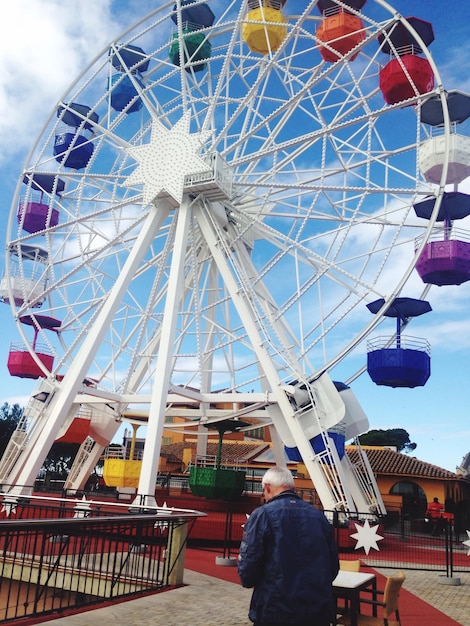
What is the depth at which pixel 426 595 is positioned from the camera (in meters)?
10.1

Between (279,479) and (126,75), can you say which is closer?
(279,479)

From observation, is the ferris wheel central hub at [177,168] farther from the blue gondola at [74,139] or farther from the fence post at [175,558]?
the fence post at [175,558]

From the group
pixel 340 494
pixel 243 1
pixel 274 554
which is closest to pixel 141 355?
pixel 340 494

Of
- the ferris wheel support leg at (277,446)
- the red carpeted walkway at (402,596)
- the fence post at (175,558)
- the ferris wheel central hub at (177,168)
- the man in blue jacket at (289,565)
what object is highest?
the ferris wheel central hub at (177,168)

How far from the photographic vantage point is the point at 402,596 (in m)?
9.77

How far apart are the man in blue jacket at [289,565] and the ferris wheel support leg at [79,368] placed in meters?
14.9

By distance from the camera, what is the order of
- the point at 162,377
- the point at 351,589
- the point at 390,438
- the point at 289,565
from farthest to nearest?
1. the point at 390,438
2. the point at 162,377
3. the point at 351,589
4. the point at 289,565

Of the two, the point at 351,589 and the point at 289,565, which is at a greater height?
the point at 289,565

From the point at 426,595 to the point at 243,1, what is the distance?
1843 cm

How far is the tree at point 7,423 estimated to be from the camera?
52375 millimetres

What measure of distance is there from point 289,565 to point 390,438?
70010 millimetres

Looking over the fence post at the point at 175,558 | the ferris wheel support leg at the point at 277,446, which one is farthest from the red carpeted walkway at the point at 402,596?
the ferris wheel support leg at the point at 277,446

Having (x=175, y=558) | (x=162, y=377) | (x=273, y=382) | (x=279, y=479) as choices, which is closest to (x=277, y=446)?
(x=273, y=382)

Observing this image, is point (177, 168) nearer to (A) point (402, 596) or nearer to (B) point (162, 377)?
(B) point (162, 377)
